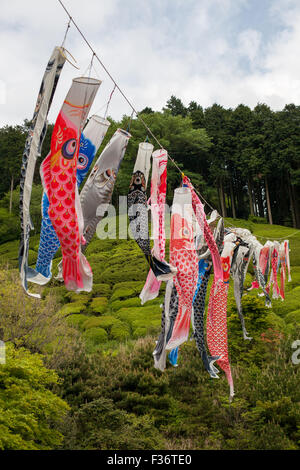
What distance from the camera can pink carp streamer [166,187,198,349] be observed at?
419 cm

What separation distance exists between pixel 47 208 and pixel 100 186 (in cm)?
57

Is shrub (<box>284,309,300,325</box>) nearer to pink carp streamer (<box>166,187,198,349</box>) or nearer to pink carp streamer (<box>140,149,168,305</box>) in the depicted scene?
pink carp streamer (<box>166,187,198,349</box>)

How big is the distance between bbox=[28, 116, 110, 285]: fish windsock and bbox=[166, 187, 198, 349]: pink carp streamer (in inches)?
47.6

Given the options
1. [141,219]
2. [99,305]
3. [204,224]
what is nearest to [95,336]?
[99,305]

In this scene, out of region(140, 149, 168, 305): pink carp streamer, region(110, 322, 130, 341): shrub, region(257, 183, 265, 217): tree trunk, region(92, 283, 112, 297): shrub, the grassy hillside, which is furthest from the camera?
region(257, 183, 265, 217): tree trunk

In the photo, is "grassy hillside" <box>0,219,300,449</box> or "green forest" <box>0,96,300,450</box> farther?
"grassy hillside" <box>0,219,300,449</box>

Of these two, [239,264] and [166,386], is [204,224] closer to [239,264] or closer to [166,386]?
[239,264]

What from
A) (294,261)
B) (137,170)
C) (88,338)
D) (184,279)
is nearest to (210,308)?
(184,279)

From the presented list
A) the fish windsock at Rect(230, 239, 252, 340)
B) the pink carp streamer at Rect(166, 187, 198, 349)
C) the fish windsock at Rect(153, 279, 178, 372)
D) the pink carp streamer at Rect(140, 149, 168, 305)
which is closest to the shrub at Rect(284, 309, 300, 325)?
the fish windsock at Rect(230, 239, 252, 340)

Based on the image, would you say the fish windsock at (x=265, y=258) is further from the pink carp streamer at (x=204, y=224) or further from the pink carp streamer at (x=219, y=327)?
the pink carp streamer at (x=204, y=224)

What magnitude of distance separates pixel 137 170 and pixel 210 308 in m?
2.15

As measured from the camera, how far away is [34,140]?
9.89 feet

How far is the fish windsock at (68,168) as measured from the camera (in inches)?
118

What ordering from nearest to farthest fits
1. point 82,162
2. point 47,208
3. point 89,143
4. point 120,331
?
point 47,208 < point 82,162 < point 89,143 < point 120,331
